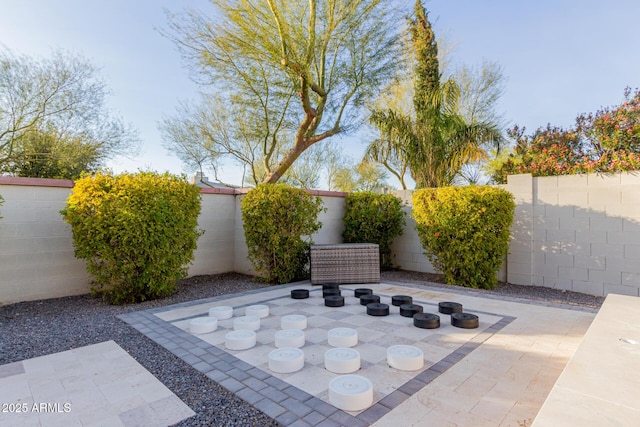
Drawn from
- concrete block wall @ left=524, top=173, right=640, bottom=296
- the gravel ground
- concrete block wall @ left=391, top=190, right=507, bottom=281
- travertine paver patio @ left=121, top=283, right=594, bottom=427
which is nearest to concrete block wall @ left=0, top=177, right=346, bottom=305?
the gravel ground

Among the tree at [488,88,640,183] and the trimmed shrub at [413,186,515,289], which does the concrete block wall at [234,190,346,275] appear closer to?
the trimmed shrub at [413,186,515,289]

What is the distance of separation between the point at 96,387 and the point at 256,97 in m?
9.45

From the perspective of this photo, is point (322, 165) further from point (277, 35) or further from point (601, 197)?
point (601, 197)

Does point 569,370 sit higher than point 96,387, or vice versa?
point 569,370

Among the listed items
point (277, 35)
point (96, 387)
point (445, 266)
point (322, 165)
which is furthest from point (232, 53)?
point (322, 165)

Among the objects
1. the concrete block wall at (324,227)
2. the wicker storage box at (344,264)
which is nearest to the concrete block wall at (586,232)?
the wicker storage box at (344,264)

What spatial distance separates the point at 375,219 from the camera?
24.0 ft

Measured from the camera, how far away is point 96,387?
2289mm

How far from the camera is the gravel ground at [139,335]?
2.05 metres

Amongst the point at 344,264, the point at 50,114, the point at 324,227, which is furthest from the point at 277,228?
the point at 50,114

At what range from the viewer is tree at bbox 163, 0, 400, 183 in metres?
8.01

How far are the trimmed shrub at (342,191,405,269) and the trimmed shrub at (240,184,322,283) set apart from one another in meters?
1.64

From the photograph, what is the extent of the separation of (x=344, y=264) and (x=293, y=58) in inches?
213

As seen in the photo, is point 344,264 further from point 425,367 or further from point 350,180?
point 350,180
